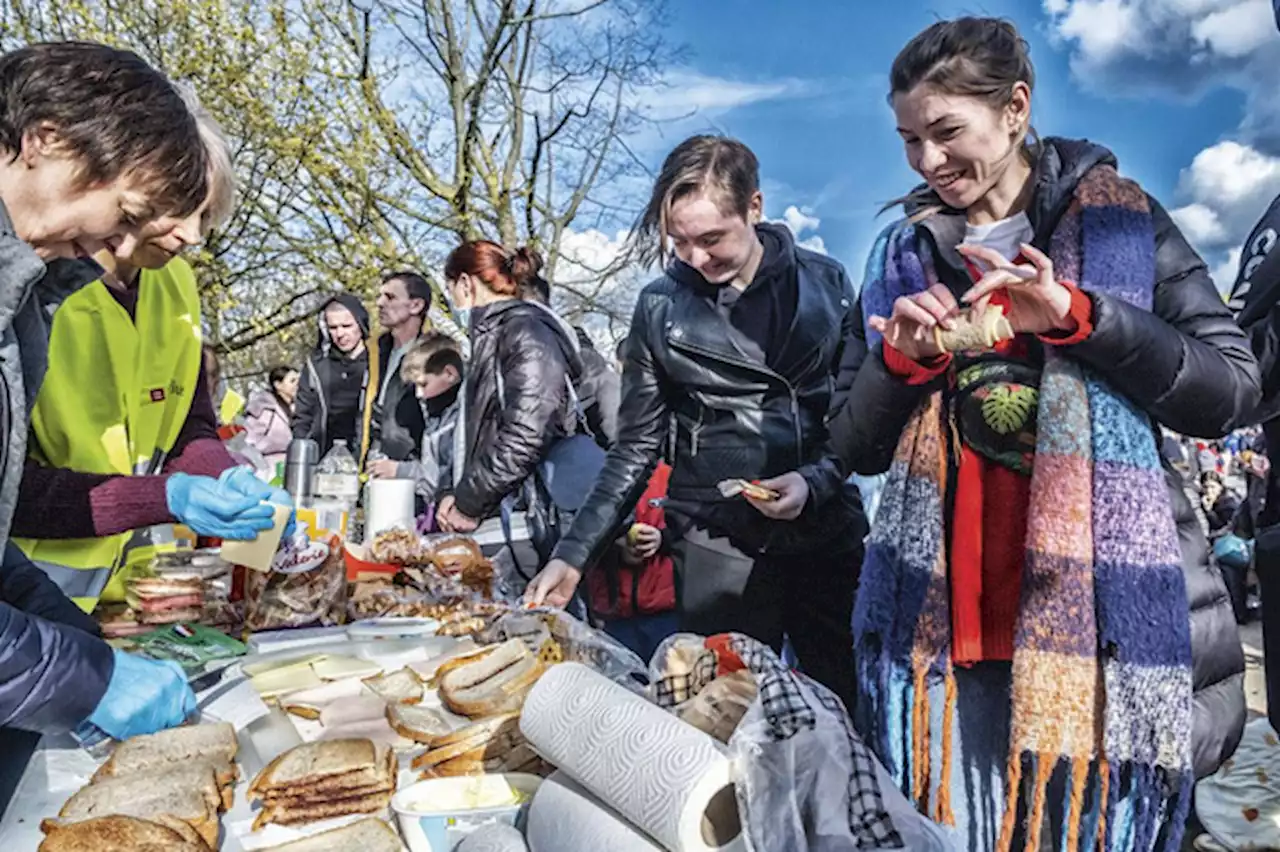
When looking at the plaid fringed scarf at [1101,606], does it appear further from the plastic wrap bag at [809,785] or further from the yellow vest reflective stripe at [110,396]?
the yellow vest reflective stripe at [110,396]

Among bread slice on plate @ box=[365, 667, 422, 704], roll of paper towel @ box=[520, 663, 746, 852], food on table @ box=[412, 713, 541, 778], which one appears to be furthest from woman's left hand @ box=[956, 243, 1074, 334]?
bread slice on plate @ box=[365, 667, 422, 704]

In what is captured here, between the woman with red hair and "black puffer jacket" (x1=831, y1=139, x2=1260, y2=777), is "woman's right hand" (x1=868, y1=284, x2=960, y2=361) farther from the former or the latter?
the woman with red hair

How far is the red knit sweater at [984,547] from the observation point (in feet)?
4.93

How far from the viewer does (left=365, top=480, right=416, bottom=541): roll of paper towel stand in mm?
2846

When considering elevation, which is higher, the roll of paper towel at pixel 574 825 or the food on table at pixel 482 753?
the roll of paper towel at pixel 574 825

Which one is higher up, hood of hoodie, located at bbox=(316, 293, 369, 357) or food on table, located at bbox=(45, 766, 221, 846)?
hood of hoodie, located at bbox=(316, 293, 369, 357)

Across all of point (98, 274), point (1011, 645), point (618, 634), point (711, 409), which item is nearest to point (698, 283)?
point (711, 409)

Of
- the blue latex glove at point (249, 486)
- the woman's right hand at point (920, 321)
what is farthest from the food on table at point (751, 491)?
the blue latex glove at point (249, 486)

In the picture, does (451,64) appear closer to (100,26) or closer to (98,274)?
(100,26)

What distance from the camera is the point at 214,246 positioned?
938 cm

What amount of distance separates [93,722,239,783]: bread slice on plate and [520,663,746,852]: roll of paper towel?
0.48 m

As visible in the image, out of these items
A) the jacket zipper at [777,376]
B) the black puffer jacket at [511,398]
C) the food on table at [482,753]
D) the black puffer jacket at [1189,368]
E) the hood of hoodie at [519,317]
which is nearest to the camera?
the food on table at [482,753]

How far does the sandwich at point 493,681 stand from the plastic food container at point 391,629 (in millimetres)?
385

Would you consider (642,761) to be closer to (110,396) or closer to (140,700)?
(140,700)
